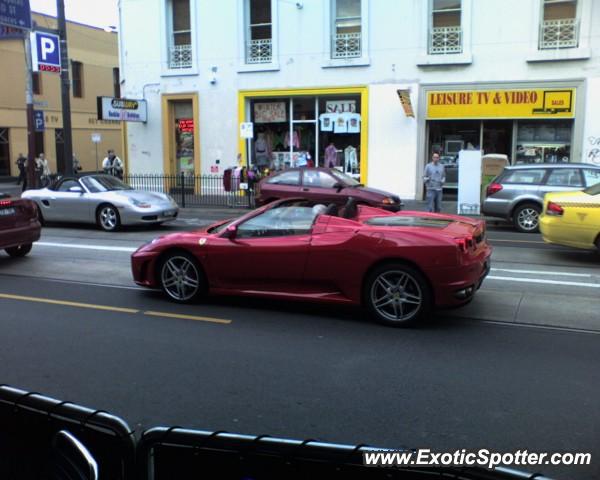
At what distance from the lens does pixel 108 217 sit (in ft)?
47.1

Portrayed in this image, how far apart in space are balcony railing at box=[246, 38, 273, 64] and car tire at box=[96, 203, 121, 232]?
966 cm

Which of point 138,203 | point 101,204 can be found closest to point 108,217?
point 101,204

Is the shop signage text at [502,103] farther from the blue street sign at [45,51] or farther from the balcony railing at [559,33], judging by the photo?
the blue street sign at [45,51]

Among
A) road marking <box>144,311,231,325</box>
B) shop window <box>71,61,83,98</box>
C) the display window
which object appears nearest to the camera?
road marking <box>144,311,231,325</box>

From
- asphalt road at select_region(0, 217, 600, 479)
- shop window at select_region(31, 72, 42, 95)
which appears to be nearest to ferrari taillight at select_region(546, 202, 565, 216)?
asphalt road at select_region(0, 217, 600, 479)

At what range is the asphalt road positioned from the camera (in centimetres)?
405

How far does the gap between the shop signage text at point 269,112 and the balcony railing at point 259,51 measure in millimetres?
1524

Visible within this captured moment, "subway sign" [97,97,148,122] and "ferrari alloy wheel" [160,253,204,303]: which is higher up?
"subway sign" [97,97,148,122]

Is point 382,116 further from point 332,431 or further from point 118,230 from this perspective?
point 332,431

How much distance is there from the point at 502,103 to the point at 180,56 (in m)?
11.8

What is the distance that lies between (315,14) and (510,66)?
21.6 feet

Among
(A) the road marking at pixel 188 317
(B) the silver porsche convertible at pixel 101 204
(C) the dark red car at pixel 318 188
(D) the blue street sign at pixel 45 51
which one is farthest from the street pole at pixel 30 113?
(A) the road marking at pixel 188 317

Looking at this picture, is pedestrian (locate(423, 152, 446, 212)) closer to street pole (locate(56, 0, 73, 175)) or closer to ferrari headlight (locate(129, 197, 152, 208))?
ferrari headlight (locate(129, 197, 152, 208))

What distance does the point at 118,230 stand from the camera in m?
14.4
